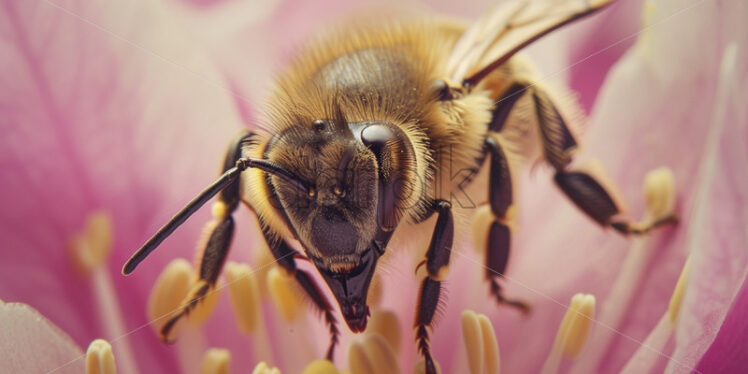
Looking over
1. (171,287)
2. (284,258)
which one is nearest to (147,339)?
(171,287)

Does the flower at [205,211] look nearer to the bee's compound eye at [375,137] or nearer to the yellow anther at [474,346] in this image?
the yellow anther at [474,346]

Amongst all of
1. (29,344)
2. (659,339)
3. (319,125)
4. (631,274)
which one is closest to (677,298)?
(659,339)

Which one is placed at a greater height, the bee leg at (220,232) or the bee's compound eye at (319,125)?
Result: the bee's compound eye at (319,125)

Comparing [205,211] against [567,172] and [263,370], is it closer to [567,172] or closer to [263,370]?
[263,370]

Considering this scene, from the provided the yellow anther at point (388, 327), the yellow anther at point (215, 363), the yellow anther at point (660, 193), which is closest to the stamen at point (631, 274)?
the yellow anther at point (660, 193)

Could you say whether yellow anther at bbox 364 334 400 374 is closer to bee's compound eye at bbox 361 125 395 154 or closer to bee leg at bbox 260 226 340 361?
bee leg at bbox 260 226 340 361

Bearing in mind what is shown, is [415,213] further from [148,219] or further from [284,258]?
[148,219]

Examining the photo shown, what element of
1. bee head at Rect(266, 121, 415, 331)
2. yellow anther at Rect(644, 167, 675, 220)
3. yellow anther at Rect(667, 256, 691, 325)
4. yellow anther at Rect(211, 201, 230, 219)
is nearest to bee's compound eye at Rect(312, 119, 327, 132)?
bee head at Rect(266, 121, 415, 331)

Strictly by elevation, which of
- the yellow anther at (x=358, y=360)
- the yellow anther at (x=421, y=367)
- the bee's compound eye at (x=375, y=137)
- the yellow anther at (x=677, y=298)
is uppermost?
the bee's compound eye at (x=375, y=137)
